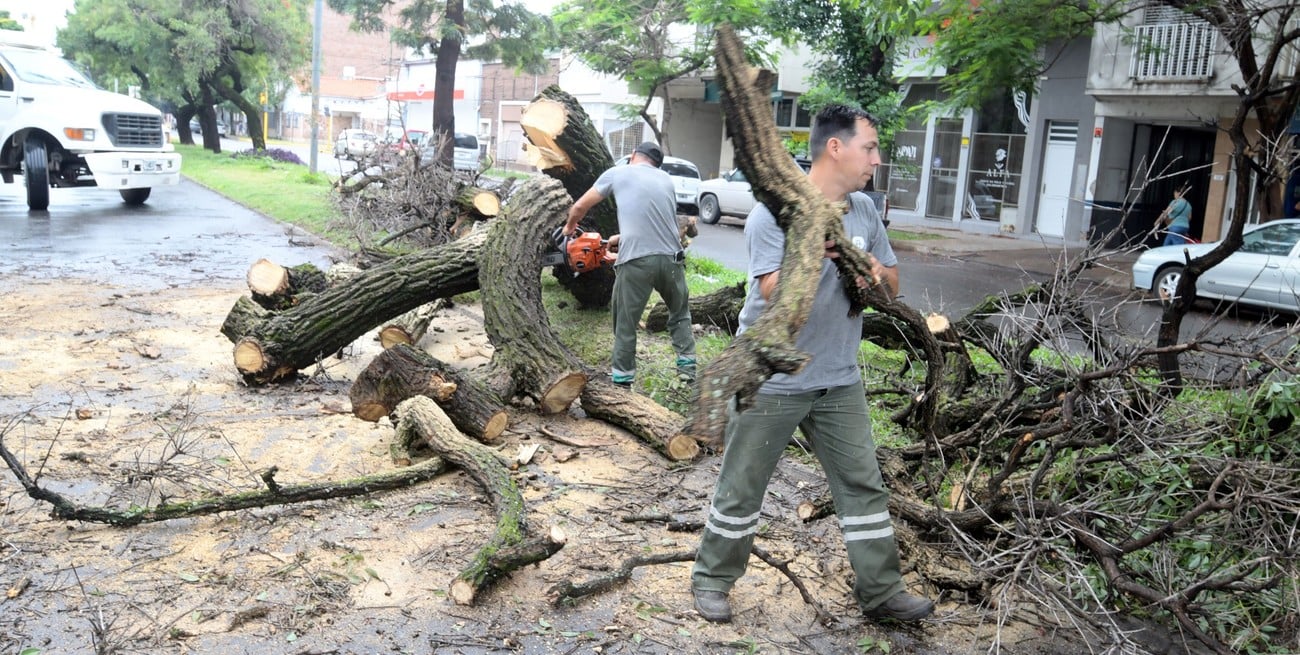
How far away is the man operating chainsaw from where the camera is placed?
698cm

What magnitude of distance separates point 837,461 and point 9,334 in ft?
22.4

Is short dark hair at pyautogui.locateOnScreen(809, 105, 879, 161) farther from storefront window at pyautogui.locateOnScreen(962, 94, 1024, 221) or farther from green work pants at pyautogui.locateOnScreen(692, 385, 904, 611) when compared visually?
storefront window at pyautogui.locateOnScreen(962, 94, 1024, 221)

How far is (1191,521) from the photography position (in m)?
3.45

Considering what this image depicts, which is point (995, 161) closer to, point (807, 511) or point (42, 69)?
point (42, 69)

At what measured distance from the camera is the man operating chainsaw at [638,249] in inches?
275

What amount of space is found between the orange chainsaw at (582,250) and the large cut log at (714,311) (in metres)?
0.63

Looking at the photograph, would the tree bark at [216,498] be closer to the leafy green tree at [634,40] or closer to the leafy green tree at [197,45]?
the leafy green tree at [634,40]

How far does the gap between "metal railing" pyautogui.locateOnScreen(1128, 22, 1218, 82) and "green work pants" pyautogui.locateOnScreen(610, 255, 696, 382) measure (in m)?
14.4

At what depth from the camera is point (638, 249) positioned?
703cm

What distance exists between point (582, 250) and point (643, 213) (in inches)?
48.5

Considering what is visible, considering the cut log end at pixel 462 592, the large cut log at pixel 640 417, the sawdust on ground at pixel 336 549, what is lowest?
the sawdust on ground at pixel 336 549

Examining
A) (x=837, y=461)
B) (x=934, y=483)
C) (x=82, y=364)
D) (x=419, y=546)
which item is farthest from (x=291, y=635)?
(x=82, y=364)

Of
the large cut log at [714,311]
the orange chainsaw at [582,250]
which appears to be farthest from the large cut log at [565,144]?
the large cut log at [714,311]

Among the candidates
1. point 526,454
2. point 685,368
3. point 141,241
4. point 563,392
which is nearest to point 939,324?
point 685,368
